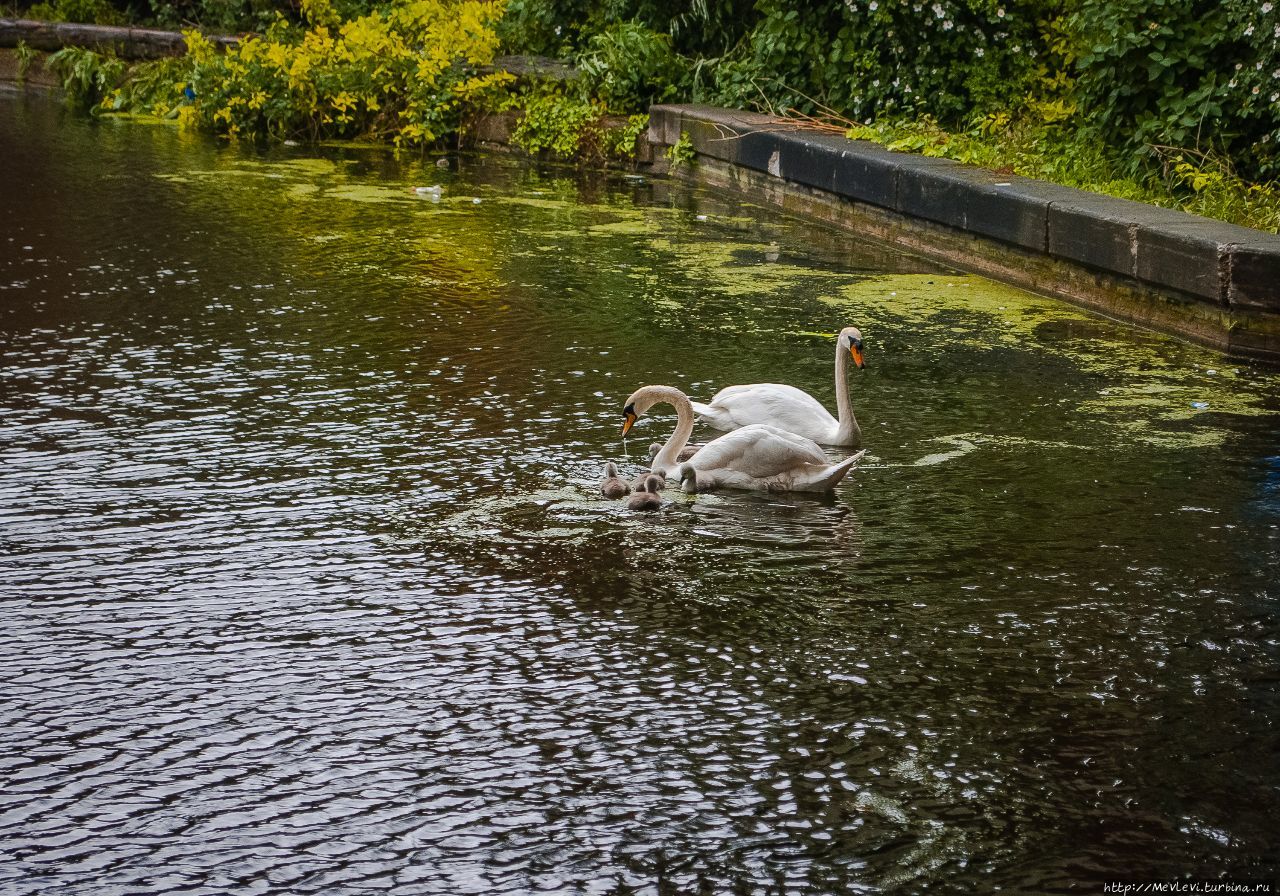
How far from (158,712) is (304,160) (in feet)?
36.2

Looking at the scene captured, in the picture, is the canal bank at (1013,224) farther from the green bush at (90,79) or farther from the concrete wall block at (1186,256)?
the green bush at (90,79)

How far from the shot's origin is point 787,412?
6059mm

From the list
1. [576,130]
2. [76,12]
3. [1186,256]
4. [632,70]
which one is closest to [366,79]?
[576,130]

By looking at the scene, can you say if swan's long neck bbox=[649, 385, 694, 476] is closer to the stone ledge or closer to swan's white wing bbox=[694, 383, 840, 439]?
swan's white wing bbox=[694, 383, 840, 439]

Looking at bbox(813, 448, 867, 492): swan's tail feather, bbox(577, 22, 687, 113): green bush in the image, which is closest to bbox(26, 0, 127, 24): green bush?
bbox(577, 22, 687, 113): green bush

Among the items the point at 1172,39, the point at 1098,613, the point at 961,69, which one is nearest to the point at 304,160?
the point at 961,69

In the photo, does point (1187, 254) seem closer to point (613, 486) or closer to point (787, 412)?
point (787, 412)

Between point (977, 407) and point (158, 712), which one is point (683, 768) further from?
point (977, 407)

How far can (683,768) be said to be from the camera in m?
3.52

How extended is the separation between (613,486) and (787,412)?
954 millimetres

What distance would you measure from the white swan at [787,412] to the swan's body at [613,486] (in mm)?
745

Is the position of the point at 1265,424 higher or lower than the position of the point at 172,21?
lower

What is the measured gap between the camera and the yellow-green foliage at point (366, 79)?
1521 cm

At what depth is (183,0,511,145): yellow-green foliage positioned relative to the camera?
15211mm
